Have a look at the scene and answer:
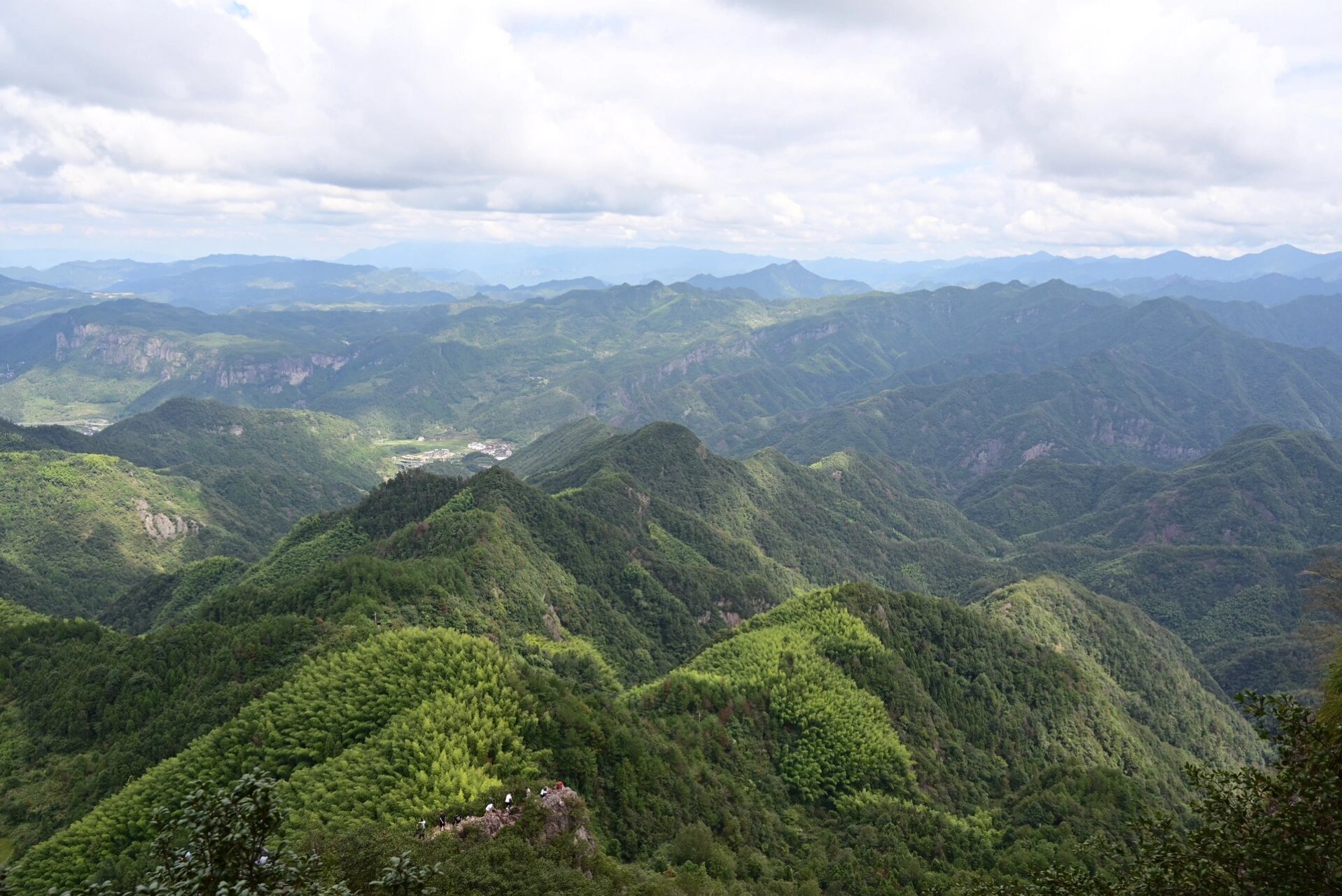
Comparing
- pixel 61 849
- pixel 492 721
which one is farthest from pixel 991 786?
pixel 61 849

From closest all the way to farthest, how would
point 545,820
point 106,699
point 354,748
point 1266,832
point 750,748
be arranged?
point 1266,832
point 545,820
point 354,748
point 106,699
point 750,748

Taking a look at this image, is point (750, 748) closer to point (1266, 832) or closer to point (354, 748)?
point (354, 748)

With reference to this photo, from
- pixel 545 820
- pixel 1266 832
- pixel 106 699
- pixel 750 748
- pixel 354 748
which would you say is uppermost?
pixel 1266 832

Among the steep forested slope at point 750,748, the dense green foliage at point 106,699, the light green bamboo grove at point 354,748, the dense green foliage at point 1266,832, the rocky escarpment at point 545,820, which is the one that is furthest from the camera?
the dense green foliage at point 106,699

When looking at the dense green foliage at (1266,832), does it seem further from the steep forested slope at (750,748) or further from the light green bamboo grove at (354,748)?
the light green bamboo grove at (354,748)

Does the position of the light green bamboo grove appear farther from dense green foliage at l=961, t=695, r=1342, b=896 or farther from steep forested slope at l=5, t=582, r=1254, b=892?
dense green foliage at l=961, t=695, r=1342, b=896

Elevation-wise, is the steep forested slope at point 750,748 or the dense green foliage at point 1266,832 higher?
the dense green foliage at point 1266,832

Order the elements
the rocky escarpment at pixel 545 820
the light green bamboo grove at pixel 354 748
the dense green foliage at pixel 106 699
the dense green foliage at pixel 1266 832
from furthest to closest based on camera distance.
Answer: the dense green foliage at pixel 106 699, the light green bamboo grove at pixel 354 748, the rocky escarpment at pixel 545 820, the dense green foliage at pixel 1266 832

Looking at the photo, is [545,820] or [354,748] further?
[354,748]

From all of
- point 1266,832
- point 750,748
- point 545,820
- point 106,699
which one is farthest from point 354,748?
point 1266,832

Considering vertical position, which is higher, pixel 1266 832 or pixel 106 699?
pixel 1266 832

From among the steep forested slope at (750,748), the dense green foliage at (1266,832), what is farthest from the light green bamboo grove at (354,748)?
the dense green foliage at (1266,832)
